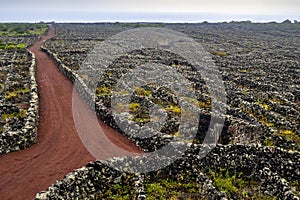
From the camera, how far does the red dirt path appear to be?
73.3 feet

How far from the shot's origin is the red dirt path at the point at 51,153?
73.3ft

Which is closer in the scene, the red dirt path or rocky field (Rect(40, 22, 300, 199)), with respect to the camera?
the red dirt path

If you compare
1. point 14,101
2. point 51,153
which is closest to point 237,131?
point 51,153

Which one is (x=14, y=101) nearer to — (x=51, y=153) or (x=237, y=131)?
(x=51, y=153)

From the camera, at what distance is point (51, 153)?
26.9m

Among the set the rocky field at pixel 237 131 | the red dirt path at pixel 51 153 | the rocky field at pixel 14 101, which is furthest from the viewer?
the rocky field at pixel 14 101

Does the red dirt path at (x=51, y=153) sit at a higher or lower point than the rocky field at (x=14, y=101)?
lower

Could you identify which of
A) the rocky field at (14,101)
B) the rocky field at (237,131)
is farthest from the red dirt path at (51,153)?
the rocky field at (237,131)

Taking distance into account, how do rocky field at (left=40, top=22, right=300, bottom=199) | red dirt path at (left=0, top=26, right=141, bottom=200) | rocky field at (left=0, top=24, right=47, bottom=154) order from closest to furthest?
1. red dirt path at (left=0, top=26, right=141, bottom=200)
2. rocky field at (left=40, top=22, right=300, bottom=199)
3. rocky field at (left=0, top=24, right=47, bottom=154)

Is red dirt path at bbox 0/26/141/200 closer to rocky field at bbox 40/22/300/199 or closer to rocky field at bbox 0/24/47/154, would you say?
rocky field at bbox 0/24/47/154

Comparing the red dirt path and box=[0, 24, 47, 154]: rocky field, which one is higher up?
box=[0, 24, 47, 154]: rocky field

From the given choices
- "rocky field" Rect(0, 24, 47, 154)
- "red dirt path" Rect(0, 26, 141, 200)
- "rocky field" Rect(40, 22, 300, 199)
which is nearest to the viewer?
"red dirt path" Rect(0, 26, 141, 200)

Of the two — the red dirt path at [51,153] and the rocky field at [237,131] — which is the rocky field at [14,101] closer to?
the red dirt path at [51,153]

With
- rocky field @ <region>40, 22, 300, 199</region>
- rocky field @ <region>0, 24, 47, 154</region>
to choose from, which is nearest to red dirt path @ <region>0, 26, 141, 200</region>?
rocky field @ <region>0, 24, 47, 154</region>
